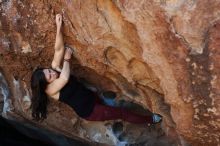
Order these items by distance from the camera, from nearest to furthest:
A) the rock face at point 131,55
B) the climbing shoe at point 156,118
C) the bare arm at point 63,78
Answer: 1. the rock face at point 131,55
2. the bare arm at point 63,78
3. the climbing shoe at point 156,118

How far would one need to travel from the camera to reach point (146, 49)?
282 centimetres

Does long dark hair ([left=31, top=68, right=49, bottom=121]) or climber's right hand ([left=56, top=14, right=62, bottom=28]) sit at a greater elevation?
climber's right hand ([left=56, top=14, right=62, bottom=28])

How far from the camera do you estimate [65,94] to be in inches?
134

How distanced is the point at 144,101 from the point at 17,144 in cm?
160

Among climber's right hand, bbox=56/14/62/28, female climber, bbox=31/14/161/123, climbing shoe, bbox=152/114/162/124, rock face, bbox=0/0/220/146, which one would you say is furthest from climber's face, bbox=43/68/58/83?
climbing shoe, bbox=152/114/162/124

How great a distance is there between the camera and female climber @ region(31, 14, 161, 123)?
3.27 metres

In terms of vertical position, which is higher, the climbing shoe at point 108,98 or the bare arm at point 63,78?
the bare arm at point 63,78

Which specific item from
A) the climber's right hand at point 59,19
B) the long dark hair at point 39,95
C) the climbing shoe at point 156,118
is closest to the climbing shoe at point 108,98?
the climbing shoe at point 156,118

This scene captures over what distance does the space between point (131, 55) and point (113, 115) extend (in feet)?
2.25

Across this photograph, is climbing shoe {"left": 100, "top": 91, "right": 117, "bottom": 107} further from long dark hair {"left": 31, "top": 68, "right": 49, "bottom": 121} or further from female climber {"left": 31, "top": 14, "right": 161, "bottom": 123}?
long dark hair {"left": 31, "top": 68, "right": 49, "bottom": 121}

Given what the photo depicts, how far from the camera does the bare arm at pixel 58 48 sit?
10.2ft

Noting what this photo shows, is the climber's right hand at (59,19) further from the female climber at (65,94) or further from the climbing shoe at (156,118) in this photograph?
the climbing shoe at (156,118)

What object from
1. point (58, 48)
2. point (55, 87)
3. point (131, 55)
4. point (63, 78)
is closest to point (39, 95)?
point (55, 87)

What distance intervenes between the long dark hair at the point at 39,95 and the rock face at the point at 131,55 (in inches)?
3.5
